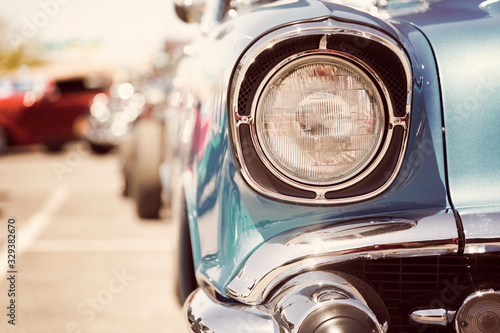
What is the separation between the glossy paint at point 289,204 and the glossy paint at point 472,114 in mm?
26

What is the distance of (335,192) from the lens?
4.40 feet

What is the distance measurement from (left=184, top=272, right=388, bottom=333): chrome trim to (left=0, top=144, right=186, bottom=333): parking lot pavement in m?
1.30

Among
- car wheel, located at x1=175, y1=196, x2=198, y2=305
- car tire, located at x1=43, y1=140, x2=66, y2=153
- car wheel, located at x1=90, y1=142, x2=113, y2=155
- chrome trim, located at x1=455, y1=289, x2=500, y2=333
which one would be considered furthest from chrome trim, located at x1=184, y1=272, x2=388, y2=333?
car tire, located at x1=43, y1=140, x2=66, y2=153

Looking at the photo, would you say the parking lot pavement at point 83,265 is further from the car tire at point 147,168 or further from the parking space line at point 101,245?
the car tire at point 147,168

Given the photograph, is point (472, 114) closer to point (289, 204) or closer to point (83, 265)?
point (289, 204)

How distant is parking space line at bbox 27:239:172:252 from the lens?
12.6ft

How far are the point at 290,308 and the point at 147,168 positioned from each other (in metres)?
3.02

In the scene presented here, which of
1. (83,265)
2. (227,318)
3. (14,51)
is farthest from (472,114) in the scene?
(14,51)

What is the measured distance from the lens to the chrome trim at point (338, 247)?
4.11 ft

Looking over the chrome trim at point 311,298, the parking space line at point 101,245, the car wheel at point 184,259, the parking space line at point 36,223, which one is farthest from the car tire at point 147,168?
the chrome trim at point 311,298

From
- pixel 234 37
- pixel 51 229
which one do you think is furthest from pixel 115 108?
pixel 234 37

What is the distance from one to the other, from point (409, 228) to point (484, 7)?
0.69 meters

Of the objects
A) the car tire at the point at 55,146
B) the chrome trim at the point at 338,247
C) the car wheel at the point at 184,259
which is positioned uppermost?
the chrome trim at the point at 338,247

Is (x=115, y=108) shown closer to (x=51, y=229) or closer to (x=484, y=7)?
(x=51, y=229)
